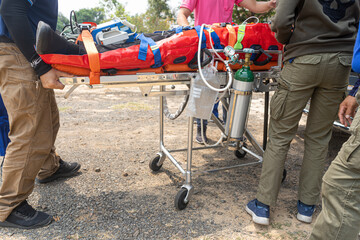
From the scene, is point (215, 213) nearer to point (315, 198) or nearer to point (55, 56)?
point (315, 198)

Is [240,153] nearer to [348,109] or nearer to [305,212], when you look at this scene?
[305,212]

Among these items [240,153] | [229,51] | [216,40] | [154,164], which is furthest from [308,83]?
[154,164]

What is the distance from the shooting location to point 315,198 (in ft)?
8.09

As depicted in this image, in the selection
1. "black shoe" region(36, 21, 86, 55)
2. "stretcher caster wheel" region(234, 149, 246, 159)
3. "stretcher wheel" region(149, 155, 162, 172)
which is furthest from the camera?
"stretcher caster wheel" region(234, 149, 246, 159)

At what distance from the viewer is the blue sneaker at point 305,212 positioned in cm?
244

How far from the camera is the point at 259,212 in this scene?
238 centimetres

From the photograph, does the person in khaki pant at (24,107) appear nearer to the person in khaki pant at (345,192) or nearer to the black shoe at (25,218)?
the black shoe at (25,218)

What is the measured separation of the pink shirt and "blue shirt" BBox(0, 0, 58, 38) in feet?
6.00

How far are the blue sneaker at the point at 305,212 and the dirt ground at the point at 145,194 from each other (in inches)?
1.8

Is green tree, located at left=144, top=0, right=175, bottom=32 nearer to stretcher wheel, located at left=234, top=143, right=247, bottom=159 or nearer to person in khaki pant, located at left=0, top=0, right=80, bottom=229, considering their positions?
stretcher wheel, located at left=234, top=143, right=247, bottom=159

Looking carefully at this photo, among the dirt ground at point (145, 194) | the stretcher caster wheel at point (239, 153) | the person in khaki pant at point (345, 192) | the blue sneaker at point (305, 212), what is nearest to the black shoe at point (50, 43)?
the dirt ground at point (145, 194)

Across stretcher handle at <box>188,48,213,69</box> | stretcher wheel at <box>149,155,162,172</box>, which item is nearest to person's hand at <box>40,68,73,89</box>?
stretcher handle at <box>188,48,213,69</box>

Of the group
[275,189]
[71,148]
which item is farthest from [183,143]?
[275,189]

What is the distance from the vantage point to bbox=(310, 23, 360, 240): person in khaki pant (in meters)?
1.35
